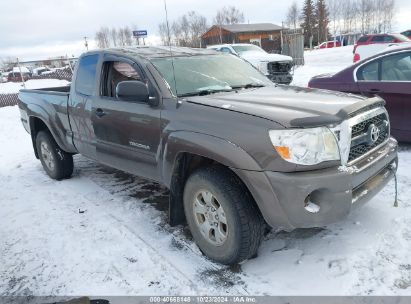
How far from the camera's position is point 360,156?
10.1 ft

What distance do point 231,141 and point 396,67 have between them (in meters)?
3.90

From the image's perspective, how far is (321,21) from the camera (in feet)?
219

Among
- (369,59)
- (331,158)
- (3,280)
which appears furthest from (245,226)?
(369,59)

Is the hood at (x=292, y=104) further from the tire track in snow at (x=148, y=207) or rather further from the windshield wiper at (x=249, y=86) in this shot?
the tire track in snow at (x=148, y=207)

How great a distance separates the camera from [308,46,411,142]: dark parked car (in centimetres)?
540

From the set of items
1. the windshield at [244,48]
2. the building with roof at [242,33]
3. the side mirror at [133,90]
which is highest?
the building with roof at [242,33]

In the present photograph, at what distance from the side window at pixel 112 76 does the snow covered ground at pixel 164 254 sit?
1.30m

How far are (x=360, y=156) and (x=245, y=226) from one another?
3.50ft

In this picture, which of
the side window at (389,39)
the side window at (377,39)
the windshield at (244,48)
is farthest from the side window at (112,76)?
the side window at (377,39)

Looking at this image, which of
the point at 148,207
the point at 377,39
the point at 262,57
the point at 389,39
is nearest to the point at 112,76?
the point at 148,207

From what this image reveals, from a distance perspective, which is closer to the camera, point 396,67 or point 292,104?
point 292,104

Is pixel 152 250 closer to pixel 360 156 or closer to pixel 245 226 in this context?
pixel 245 226

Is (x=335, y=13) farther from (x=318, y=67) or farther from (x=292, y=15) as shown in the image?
(x=318, y=67)

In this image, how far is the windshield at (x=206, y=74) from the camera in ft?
12.2
